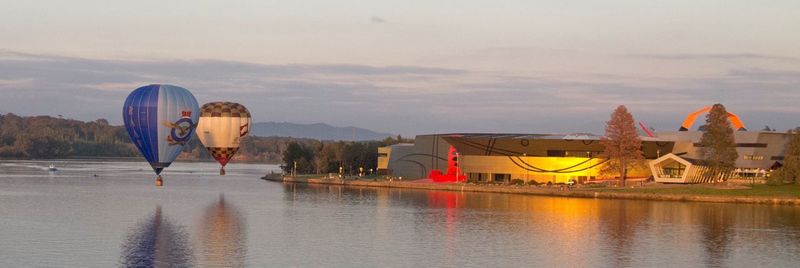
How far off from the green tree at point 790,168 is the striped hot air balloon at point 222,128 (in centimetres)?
5844

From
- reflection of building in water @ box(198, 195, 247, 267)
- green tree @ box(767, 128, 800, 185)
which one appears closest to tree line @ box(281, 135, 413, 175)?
green tree @ box(767, 128, 800, 185)

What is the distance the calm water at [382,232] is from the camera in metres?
52.0

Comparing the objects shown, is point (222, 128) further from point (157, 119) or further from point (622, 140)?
point (622, 140)

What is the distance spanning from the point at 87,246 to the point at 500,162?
86.4 meters

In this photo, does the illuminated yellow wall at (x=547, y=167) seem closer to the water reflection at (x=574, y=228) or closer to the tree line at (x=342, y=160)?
the water reflection at (x=574, y=228)

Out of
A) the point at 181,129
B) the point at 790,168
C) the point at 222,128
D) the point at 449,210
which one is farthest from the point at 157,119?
the point at 790,168

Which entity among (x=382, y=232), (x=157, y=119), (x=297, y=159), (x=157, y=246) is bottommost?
(x=157, y=246)

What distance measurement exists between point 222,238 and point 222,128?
47.8m

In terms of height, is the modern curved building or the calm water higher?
the modern curved building

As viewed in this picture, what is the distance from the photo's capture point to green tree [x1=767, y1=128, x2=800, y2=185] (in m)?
110

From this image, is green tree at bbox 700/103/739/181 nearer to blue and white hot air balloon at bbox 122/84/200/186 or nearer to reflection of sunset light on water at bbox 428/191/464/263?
reflection of sunset light on water at bbox 428/191/464/263

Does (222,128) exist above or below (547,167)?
above

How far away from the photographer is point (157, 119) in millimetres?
→ 87875

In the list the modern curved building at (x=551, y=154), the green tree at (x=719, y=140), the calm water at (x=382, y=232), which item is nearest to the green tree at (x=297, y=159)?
the modern curved building at (x=551, y=154)
